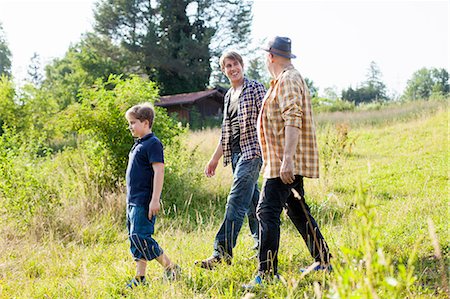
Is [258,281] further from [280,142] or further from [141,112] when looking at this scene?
[141,112]

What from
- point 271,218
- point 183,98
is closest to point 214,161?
point 271,218

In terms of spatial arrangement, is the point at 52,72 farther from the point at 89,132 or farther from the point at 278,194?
the point at 278,194

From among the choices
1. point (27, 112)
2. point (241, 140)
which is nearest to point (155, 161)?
point (241, 140)

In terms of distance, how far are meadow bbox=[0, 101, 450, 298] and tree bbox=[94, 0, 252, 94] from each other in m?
24.9

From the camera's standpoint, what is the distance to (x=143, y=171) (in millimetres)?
3912

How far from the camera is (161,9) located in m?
34.3

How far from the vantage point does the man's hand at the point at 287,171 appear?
3.37 m

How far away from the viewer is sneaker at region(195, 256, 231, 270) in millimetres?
4105

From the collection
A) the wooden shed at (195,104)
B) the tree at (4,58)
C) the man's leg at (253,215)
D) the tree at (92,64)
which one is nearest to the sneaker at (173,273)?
the man's leg at (253,215)

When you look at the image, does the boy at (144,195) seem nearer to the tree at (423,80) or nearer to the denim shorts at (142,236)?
the denim shorts at (142,236)

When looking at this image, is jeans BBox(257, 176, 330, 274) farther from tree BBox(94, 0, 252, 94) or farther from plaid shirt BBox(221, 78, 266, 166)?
tree BBox(94, 0, 252, 94)

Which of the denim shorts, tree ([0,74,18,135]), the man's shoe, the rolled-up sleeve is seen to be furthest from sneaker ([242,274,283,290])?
tree ([0,74,18,135])

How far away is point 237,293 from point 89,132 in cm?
476

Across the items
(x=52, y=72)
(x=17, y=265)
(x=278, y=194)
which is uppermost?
(x=52, y=72)
